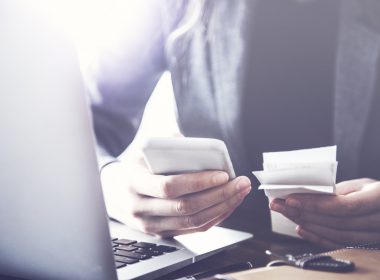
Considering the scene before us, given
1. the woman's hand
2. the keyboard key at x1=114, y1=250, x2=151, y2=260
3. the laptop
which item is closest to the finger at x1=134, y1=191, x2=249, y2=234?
the woman's hand

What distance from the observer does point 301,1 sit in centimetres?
121

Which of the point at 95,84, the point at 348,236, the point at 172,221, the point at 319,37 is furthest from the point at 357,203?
the point at 95,84

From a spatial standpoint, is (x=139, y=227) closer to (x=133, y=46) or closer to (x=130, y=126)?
(x=130, y=126)

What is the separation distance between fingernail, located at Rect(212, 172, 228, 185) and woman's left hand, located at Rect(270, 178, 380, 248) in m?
0.09

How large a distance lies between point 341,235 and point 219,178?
216 millimetres

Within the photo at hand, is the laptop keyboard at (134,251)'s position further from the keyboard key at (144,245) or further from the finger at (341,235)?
the finger at (341,235)

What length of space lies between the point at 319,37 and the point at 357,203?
0.64m

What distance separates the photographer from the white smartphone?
610 millimetres

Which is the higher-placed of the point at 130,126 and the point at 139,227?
the point at 130,126

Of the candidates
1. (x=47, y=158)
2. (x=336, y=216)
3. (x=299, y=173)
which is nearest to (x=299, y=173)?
(x=299, y=173)

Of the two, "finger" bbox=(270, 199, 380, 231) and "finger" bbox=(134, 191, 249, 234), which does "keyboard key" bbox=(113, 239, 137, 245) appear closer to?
"finger" bbox=(134, 191, 249, 234)

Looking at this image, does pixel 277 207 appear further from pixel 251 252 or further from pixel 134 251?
pixel 134 251

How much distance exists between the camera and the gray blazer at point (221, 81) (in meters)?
1.15

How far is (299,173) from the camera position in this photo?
0.64 metres
